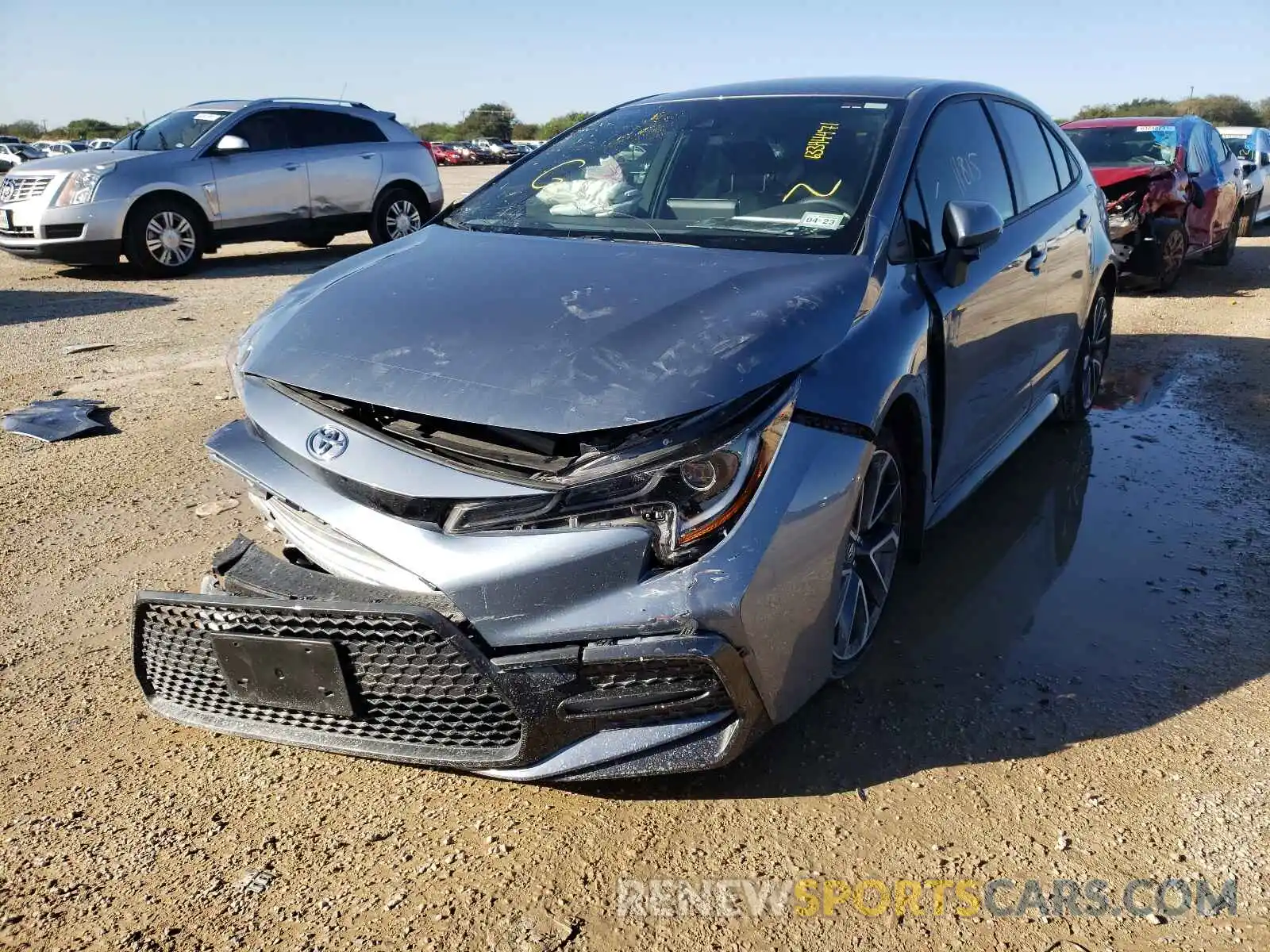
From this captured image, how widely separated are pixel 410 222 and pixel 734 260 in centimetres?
983

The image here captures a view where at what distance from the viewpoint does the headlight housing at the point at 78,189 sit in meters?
9.77

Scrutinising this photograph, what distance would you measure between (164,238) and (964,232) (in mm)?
9273

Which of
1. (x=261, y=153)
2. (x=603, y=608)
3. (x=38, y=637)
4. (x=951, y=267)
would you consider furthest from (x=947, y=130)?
(x=261, y=153)

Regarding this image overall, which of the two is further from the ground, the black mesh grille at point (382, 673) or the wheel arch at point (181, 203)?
the wheel arch at point (181, 203)

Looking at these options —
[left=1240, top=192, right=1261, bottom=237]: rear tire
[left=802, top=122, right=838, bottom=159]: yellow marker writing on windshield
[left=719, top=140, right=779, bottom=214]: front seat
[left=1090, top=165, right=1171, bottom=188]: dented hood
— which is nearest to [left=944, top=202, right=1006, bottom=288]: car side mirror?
[left=802, top=122, right=838, bottom=159]: yellow marker writing on windshield

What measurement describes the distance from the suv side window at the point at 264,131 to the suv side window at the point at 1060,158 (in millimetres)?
8382

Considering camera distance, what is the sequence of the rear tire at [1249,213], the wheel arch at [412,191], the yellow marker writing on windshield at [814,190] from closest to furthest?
the yellow marker writing on windshield at [814,190]
the wheel arch at [412,191]
the rear tire at [1249,213]

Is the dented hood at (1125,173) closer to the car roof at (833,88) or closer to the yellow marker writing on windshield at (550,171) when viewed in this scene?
the car roof at (833,88)

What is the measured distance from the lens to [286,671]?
2305mm

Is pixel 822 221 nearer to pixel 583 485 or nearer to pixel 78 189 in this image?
pixel 583 485

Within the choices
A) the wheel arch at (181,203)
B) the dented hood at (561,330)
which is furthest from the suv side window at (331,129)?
the dented hood at (561,330)

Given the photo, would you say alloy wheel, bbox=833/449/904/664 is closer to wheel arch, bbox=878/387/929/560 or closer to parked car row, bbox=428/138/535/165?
wheel arch, bbox=878/387/929/560

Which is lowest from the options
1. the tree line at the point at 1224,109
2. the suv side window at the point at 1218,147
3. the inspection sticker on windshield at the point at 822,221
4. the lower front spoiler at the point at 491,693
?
the tree line at the point at 1224,109

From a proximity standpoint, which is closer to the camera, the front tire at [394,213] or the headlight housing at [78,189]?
the headlight housing at [78,189]
